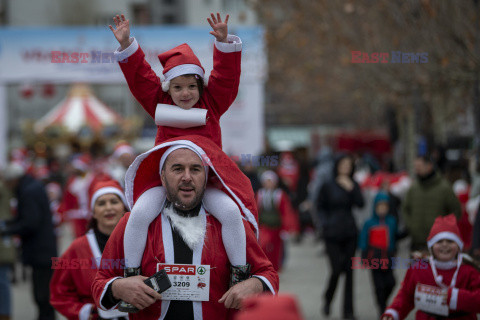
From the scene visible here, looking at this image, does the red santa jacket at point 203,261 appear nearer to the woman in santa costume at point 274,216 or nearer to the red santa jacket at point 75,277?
the red santa jacket at point 75,277

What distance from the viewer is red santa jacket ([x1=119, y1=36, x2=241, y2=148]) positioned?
4.22m

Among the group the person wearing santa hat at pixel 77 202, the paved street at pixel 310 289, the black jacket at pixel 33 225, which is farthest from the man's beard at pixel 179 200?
the person wearing santa hat at pixel 77 202

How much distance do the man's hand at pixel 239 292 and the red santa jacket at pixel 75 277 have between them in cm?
168

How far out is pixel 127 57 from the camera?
4.21 m

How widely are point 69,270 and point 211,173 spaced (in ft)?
5.64

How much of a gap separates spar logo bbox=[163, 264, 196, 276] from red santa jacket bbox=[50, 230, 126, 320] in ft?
4.82

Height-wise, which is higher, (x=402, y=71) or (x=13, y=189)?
(x=402, y=71)

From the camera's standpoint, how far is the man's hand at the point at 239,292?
3.68 metres

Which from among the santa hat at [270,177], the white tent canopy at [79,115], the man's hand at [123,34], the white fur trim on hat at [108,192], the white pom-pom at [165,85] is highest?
the white tent canopy at [79,115]

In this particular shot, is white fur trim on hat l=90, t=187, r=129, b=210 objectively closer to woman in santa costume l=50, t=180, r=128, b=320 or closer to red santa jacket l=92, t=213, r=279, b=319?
woman in santa costume l=50, t=180, r=128, b=320

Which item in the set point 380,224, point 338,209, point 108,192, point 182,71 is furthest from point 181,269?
point 338,209

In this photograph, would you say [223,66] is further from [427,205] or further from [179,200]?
[427,205]

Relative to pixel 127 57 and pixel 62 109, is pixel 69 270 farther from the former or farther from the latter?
pixel 62 109

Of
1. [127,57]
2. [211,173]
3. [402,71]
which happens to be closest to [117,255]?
[211,173]
